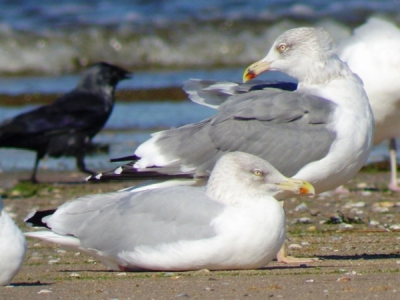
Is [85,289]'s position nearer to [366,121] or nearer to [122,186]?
[366,121]

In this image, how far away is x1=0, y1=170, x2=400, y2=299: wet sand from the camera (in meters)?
4.18

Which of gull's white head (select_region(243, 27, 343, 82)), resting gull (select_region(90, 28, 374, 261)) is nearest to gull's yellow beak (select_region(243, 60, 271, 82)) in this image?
gull's white head (select_region(243, 27, 343, 82))

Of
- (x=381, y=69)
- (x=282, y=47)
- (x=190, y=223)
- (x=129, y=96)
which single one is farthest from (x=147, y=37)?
(x=190, y=223)

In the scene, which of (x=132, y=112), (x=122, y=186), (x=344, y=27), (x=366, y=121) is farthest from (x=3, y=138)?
(x=344, y=27)

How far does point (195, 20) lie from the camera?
21.4m

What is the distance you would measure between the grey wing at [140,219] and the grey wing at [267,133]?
29.1 inches

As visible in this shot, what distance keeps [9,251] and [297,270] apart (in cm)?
146

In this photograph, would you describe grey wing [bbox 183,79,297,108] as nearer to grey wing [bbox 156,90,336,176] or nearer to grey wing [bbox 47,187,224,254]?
grey wing [bbox 156,90,336,176]

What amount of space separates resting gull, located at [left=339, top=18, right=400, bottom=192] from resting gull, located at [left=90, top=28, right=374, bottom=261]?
2319mm

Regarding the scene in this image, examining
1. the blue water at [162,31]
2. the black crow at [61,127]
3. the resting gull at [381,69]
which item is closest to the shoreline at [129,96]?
the blue water at [162,31]

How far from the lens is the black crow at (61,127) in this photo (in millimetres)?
10289

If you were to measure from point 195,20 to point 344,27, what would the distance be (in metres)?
3.37

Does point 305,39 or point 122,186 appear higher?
point 305,39

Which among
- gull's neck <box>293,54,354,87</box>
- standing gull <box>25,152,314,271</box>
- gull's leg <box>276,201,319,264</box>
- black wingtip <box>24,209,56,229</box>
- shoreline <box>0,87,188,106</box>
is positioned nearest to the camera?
standing gull <box>25,152,314,271</box>
